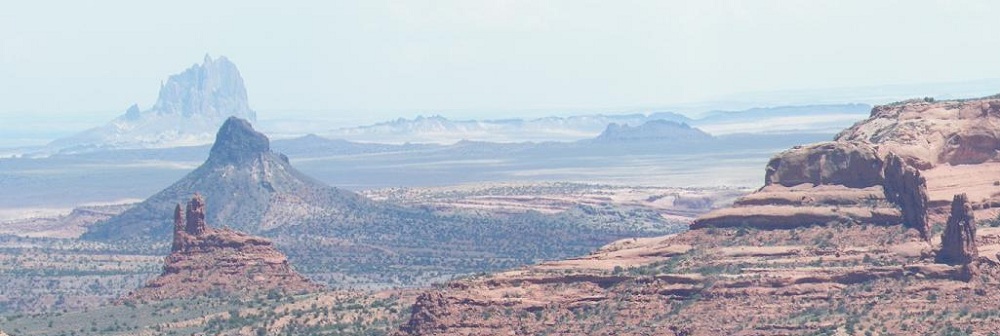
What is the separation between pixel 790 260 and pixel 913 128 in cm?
1382

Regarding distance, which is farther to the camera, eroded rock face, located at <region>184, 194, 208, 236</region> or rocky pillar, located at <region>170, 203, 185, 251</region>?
rocky pillar, located at <region>170, 203, 185, 251</region>

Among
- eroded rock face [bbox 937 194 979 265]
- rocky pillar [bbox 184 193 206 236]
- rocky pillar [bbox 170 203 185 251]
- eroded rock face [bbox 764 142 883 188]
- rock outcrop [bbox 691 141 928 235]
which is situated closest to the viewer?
eroded rock face [bbox 937 194 979 265]

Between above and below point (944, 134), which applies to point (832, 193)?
below

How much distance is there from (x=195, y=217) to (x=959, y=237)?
169ft

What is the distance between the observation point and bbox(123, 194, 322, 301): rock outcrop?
139m

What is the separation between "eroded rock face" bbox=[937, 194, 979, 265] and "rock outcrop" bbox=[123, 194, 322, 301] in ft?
147

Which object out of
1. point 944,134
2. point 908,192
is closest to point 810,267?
point 908,192

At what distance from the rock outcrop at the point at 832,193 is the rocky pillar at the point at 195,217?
36472 mm

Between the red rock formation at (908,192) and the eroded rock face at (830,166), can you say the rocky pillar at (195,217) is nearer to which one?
the eroded rock face at (830,166)

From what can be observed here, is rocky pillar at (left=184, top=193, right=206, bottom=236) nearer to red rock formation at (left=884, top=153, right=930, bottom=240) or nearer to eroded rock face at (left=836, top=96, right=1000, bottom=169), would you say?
eroded rock face at (left=836, top=96, right=1000, bottom=169)

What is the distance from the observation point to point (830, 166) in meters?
110

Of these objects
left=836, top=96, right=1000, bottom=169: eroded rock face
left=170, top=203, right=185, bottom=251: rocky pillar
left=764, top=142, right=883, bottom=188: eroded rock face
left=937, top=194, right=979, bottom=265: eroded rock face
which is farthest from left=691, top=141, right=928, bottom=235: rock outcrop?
left=170, top=203, right=185, bottom=251: rocky pillar

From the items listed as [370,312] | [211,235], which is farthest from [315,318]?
[211,235]

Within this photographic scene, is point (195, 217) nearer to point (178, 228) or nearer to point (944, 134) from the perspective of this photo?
point (178, 228)
